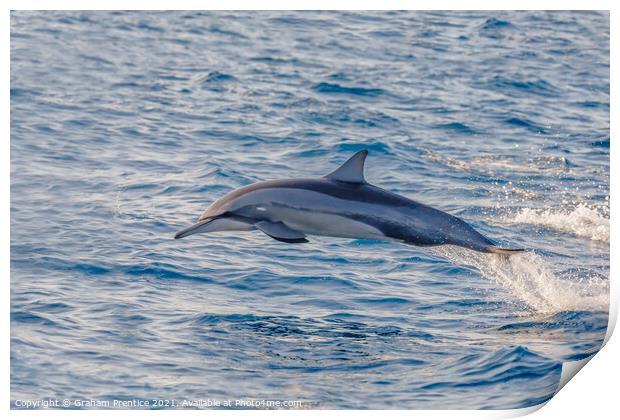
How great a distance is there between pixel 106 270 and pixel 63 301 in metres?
0.97

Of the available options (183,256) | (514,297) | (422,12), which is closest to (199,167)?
(183,256)

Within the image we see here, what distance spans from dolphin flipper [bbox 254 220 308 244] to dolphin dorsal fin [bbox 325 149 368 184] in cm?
78

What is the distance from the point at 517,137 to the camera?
58.1 ft

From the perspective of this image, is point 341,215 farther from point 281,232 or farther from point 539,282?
point 539,282

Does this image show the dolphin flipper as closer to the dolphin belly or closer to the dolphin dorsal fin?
the dolphin belly

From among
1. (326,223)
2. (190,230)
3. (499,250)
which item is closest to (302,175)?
(326,223)

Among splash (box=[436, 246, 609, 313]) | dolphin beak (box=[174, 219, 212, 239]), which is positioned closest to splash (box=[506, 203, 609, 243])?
splash (box=[436, 246, 609, 313])

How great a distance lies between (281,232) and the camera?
471 inches

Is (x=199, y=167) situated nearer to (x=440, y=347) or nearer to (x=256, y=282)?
(x=256, y=282)

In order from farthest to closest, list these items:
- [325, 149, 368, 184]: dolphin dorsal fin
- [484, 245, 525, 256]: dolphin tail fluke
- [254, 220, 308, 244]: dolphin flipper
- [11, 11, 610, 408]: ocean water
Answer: [325, 149, 368, 184]: dolphin dorsal fin
[254, 220, 308, 244]: dolphin flipper
[484, 245, 525, 256]: dolphin tail fluke
[11, 11, 610, 408]: ocean water

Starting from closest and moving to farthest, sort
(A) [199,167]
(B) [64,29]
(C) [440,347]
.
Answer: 1. (C) [440,347]
2. (A) [199,167]
3. (B) [64,29]

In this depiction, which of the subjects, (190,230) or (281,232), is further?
(190,230)

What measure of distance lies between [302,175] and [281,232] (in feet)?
15.9

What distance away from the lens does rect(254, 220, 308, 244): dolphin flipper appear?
38.7 feet
